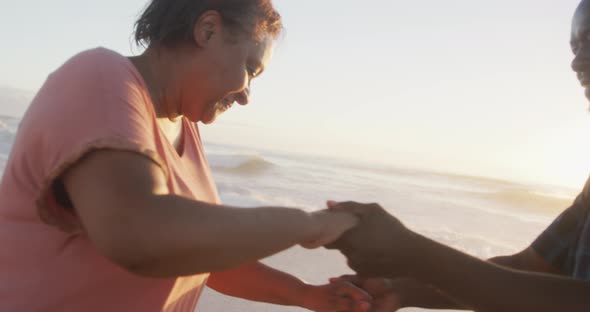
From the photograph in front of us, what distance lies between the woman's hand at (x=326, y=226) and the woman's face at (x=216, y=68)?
0.53 metres

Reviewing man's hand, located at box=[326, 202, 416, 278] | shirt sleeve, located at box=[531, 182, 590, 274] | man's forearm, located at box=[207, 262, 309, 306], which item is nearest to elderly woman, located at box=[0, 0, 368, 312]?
man's hand, located at box=[326, 202, 416, 278]

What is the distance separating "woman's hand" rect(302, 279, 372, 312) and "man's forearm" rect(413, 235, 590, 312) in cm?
34

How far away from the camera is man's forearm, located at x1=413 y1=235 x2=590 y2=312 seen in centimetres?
199

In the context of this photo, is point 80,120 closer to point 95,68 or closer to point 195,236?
point 95,68

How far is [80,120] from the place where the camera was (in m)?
1.25

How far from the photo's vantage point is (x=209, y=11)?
1.70m

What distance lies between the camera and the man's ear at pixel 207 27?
1.70m

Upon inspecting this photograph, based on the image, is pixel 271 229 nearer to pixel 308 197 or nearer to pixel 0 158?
pixel 308 197

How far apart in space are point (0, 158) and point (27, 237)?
31.3 ft

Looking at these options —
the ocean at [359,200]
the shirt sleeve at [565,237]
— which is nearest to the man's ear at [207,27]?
the shirt sleeve at [565,237]

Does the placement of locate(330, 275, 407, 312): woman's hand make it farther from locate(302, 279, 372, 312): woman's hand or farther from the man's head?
the man's head

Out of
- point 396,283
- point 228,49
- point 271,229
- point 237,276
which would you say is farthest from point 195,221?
point 396,283

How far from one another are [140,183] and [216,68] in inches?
26.9

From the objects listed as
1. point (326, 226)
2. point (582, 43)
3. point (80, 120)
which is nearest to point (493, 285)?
point (326, 226)
